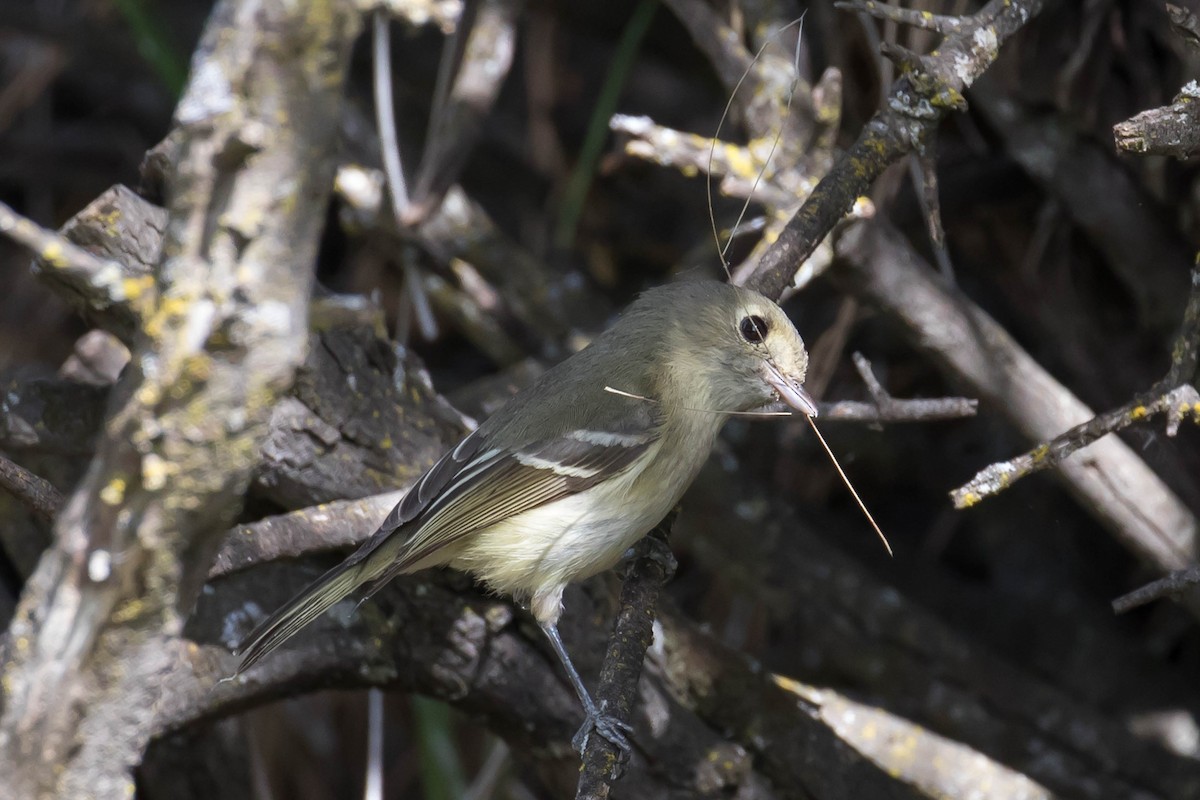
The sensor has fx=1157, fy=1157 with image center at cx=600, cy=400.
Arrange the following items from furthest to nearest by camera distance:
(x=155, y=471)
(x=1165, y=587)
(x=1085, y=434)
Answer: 1. (x=1085, y=434)
2. (x=1165, y=587)
3. (x=155, y=471)

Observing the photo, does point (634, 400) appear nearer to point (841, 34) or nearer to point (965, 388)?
point (965, 388)

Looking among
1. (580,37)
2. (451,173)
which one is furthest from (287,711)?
(580,37)

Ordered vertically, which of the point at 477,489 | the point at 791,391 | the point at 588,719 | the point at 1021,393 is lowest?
the point at 588,719

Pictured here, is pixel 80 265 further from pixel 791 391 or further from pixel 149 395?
pixel 791 391

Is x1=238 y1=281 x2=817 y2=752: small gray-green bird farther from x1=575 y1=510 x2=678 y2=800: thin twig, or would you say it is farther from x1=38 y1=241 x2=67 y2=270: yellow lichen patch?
x1=38 y1=241 x2=67 y2=270: yellow lichen patch

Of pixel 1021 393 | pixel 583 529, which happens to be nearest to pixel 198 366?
pixel 583 529

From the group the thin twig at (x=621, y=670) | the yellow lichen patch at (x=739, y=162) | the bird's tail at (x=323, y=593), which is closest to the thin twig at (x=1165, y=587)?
the thin twig at (x=621, y=670)

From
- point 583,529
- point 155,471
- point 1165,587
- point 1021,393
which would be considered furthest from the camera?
point 1021,393
